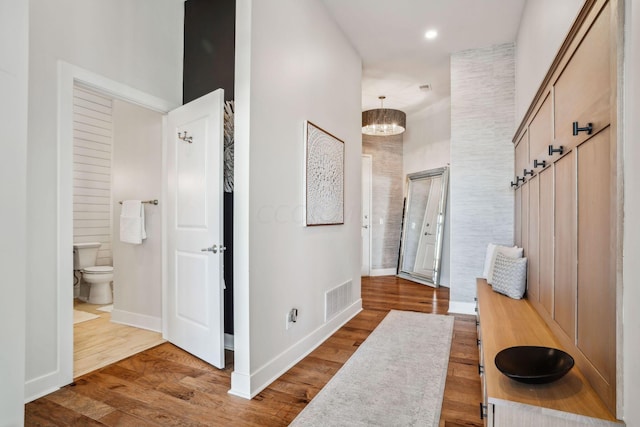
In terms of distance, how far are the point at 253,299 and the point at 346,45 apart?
289 centimetres

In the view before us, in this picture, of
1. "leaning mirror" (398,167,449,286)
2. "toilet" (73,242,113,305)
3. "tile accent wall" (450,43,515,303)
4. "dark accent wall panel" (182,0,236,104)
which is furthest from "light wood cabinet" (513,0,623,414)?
"toilet" (73,242,113,305)

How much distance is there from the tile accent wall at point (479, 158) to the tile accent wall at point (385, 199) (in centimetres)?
250

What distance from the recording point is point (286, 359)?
2529 millimetres

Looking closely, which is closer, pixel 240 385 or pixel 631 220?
pixel 631 220

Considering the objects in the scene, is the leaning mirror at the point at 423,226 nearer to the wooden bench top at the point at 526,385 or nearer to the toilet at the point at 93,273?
the wooden bench top at the point at 526,385

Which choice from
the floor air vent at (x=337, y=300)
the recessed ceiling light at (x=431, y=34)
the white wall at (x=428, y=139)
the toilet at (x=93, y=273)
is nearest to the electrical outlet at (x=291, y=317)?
the floor air vent at (x=337, y=300)

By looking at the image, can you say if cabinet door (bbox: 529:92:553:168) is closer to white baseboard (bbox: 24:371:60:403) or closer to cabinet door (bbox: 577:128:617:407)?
cabinet door (bbox: 577:128:617:407)

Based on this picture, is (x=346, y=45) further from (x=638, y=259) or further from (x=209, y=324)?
(x=638, y=259)

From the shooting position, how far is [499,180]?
388 centimetres

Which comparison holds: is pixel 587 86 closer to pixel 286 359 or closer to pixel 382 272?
pixel 286 359

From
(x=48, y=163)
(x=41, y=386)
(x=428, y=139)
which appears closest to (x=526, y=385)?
(x=41, y=386)

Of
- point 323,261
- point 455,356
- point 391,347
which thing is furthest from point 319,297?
point 455,356

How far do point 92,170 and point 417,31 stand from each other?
440cm

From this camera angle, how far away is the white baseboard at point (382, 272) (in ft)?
21.2
